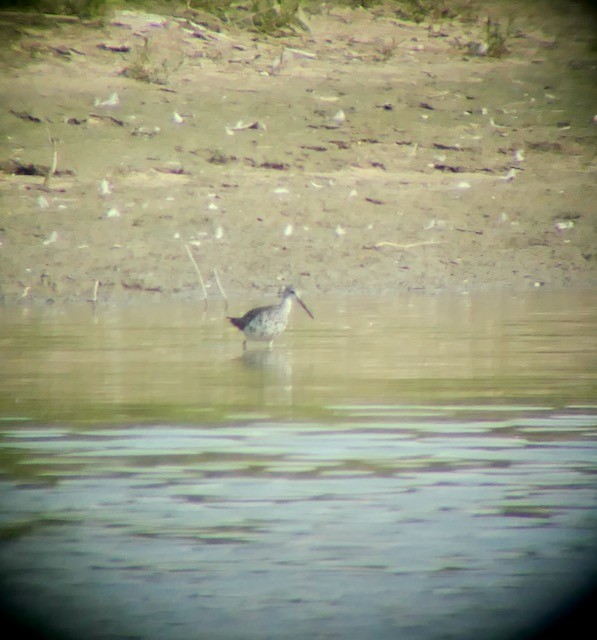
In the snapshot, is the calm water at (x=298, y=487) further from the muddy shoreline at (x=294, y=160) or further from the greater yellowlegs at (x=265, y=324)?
the muddy shoreline at (x=294, y=160)

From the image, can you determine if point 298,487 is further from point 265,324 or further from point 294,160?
point 294,160

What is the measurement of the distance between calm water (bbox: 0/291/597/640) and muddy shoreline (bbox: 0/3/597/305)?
3796 millimetres

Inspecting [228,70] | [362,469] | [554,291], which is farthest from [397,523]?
[228,70]

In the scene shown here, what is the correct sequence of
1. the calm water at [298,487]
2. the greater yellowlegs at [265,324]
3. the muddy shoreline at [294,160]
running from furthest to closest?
the muddy shoreline at [294,160] < the greater yellowlegs at [265,324] < the calm water at [298,487]

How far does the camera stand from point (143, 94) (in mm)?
15188

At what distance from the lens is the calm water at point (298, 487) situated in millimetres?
3734

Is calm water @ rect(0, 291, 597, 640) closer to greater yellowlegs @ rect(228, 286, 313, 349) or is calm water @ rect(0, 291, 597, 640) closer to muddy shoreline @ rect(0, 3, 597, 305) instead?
greater yellowlegs @ rect(228, 286, 313, 349)

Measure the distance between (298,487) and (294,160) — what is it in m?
9.71

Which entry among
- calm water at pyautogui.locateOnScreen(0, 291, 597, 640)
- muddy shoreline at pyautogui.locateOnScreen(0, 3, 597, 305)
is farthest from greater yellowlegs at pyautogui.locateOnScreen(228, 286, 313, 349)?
muddy shoreline at pyautogui.locateOnScreen(0, 3, 597, 305)

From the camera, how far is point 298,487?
496 centimetres

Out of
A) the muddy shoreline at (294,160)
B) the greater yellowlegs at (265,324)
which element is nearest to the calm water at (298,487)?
the greater yellowlegs at (265,324)

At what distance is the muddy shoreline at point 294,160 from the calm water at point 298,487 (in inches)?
149

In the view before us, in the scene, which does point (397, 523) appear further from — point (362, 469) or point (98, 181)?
point (98, 181)

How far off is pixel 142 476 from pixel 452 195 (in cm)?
941
